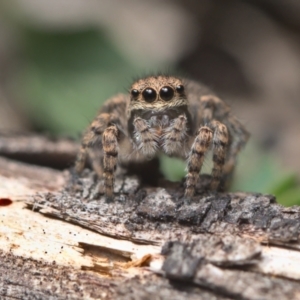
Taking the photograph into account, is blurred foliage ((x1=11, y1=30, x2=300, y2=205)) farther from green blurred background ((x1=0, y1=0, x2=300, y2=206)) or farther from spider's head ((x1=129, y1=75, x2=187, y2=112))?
spider's head ((x1=129, y1=75, x2=187, y2=112))

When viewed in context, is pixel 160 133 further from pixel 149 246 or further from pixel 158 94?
pixel 149 246

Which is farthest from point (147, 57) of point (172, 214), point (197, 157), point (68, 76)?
point (172, 214)

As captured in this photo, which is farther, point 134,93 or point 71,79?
point 71,79

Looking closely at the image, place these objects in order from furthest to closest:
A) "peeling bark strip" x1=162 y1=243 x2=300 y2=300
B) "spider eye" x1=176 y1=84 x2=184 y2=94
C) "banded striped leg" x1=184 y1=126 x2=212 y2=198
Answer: "spider eye" x1=176 y1=84 x2=184 y2=94 < "banded striped leg" x1=184 y1=126 x2=212 y2=198 < "peeling bark strip" x1=162 y1=243 x2=300 y2=300

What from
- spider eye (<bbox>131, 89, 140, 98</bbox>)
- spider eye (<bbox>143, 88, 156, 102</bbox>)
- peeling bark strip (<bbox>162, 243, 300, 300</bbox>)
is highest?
spider eye (<bbox>131, 89, 140, 98</bbox>)

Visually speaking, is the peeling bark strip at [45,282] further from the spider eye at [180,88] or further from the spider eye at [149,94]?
the spider eye at [180,88]

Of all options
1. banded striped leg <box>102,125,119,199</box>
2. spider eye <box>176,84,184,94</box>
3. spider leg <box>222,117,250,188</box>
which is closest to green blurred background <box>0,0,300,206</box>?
spider leg <box>222,117,250,188</box>

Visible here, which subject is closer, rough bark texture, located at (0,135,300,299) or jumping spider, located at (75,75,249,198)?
rough bark texture, located at (0,135,300,299)

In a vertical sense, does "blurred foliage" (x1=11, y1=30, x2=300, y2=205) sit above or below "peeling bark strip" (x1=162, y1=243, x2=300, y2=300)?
above
